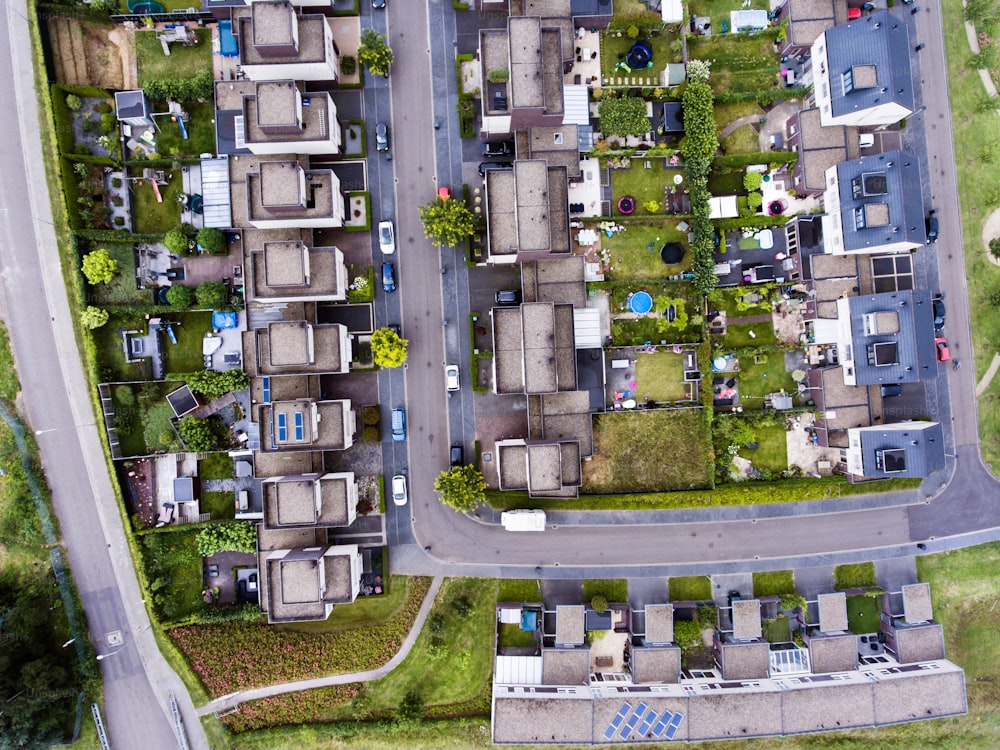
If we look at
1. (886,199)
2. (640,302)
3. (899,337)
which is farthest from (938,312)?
(640,302)

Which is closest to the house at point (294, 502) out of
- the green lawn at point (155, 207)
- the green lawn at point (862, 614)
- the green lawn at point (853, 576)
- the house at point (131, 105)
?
the green lawn at point (155, 207)

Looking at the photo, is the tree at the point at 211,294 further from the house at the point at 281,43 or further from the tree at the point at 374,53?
the tree at the point at 374,53

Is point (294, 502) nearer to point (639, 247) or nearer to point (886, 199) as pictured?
point (639, 247)

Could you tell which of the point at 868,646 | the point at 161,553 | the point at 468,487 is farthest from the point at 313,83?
the point at 868,646

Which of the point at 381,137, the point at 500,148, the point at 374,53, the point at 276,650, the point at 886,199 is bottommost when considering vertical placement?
the point at 276,650

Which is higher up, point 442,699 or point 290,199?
point 290,199

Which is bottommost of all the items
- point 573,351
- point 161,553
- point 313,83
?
point 161,553

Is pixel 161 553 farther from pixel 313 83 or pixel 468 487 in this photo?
pixel 313 83
